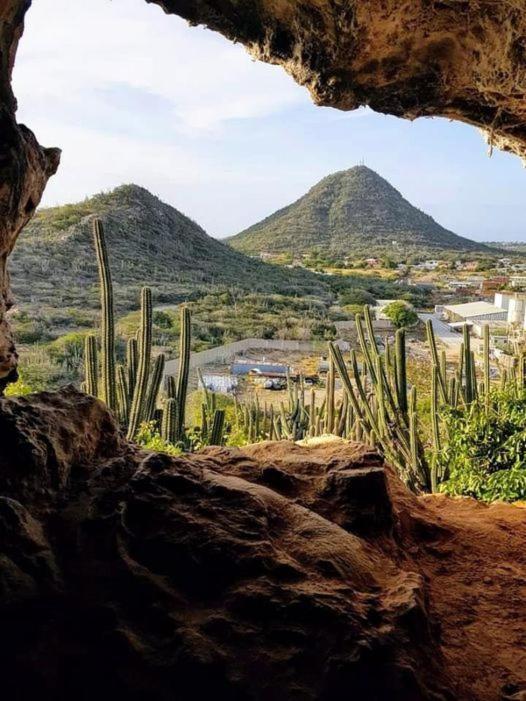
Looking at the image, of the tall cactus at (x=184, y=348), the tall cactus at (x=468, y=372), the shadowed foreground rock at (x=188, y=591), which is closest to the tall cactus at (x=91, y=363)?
the tall cactus at (x=184, y=348)

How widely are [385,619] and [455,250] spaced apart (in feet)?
167

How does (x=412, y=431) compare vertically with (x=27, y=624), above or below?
below

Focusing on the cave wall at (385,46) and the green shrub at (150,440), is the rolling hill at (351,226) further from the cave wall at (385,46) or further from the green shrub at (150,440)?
the cave wall at (385,46)

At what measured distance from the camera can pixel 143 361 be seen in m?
6.57

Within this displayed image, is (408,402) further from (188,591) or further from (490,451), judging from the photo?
(188,591)

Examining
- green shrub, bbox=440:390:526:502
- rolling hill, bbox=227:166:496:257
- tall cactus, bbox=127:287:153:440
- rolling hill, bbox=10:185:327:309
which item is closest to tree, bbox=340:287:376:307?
rolling hill, bbox=10:185:327:309

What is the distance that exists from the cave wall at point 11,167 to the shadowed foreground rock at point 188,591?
42 centimetres

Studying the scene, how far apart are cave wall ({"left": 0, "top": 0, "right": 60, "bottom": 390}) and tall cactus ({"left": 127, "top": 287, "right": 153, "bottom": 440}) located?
381 cm

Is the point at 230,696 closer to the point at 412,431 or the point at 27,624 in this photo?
the point at 27,624

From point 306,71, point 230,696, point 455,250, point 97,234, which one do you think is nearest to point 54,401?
point 230,696

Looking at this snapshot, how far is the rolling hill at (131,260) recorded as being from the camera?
24312 millimetres

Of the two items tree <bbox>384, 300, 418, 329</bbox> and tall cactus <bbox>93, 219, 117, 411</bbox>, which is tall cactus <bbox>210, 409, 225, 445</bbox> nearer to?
tall cactus <bbox>93, 219, 117, 411</bbox>

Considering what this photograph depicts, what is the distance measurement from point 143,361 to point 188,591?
4.94m

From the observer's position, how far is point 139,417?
7.28 m
